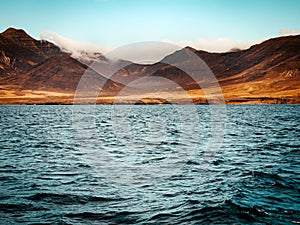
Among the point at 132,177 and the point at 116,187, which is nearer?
the point at 116,187

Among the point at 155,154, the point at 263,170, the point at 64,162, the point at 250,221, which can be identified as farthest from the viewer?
the point at 155,154

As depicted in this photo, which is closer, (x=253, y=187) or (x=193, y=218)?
(x=193, y=218)

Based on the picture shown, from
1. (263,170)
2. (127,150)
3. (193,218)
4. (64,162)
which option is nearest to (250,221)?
(193,218)

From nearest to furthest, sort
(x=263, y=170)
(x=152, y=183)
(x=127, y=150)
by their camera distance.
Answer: (x=152, y=183) < (x=263, y=170) < (x=127, y=150)

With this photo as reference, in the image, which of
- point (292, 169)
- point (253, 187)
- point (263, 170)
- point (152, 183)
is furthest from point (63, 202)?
point (292, 169)

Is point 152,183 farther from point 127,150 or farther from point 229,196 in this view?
point 127,150

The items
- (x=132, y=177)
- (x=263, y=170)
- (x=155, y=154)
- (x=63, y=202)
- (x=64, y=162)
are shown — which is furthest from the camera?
(x=155, y=154)

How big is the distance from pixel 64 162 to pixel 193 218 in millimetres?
14668

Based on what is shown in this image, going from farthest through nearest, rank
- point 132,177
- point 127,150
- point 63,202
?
point 127,150
point 132,177
point 63,202

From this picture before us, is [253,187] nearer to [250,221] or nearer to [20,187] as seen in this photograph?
[250,221]

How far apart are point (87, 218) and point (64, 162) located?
41.7ft

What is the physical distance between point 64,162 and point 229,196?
1410 cm

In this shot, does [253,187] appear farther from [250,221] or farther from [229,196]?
[250,221]

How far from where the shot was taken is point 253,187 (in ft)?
59.1
